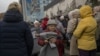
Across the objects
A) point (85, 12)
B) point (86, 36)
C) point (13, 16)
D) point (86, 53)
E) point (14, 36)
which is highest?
point (13, 16)

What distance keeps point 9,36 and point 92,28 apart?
2418mm

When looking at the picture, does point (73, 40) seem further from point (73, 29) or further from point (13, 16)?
point (13, 16)

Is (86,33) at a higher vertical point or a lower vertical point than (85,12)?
lower

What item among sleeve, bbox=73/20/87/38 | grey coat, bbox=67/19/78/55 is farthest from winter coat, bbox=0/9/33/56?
grey coat, bbox=67/19/78/55

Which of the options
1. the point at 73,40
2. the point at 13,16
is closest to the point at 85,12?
the point at 73,40

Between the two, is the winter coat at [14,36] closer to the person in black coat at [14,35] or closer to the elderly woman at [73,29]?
the person in black coat at [14,35]

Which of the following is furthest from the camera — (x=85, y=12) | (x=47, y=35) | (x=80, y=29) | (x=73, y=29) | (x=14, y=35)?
(x=73, y=29)

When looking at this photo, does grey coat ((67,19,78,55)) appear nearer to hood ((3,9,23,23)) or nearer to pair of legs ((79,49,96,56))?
pair of legs ((79,49,96,56))

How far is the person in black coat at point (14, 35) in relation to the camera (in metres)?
6.59

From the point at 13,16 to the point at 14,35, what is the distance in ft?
1.10

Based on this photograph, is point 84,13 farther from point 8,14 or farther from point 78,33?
point 8,14

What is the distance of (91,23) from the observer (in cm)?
846

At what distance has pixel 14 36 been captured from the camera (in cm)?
665

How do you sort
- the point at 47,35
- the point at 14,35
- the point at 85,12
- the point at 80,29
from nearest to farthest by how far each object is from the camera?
1. the point at 14,35
2. the point at 47,35
3. the point at 80,29
4. the point at 85,12
